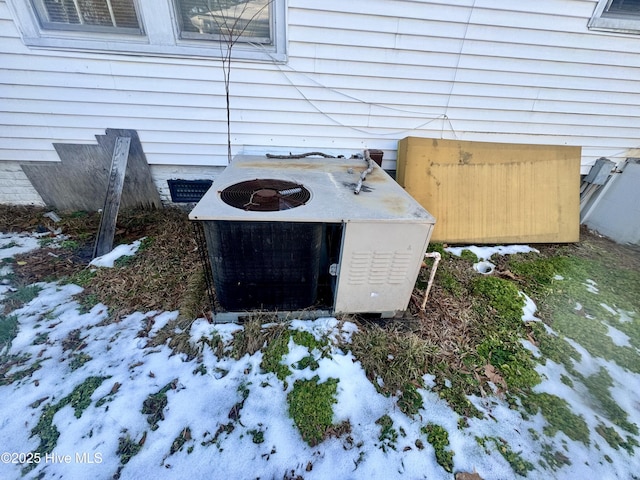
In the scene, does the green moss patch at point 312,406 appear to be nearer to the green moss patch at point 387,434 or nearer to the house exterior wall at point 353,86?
the green moss patch at point 387,434

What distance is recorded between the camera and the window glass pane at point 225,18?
2393 millimetres

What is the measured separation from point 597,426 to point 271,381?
6.08 ft

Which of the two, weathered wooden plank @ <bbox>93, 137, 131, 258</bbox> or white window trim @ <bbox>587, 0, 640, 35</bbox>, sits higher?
white window trim @ <bbox>587, 0, 640, 35</bbox>

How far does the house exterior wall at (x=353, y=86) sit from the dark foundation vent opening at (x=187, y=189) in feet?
0.60

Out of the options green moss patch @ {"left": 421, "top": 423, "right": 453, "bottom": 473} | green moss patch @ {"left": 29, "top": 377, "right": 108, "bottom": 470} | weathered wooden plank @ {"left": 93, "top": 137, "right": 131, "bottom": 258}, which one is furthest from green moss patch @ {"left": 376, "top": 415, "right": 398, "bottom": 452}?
weathered wooden plank @ {"left": 93, "top": 137, "right": 131, "bottom": 258}

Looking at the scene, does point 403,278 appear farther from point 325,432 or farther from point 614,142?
point 614,142

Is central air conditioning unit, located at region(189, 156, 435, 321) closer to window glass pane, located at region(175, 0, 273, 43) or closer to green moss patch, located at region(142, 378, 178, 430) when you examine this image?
green moss patch, located at region(142, 378, 178, 430)

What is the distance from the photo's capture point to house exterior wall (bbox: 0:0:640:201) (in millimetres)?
2498

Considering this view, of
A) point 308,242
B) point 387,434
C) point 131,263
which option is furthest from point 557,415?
point 131,263

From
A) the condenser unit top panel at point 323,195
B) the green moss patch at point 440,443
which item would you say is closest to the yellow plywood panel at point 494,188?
the condenser unit top panel at point 323,195

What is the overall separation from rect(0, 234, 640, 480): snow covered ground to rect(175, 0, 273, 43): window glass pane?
8.29 feet

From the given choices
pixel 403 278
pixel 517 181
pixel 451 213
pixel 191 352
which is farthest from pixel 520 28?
pixel 191 352

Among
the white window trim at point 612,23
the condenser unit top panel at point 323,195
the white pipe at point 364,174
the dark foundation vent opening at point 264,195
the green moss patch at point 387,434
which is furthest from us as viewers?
the white window trim at point 612,23

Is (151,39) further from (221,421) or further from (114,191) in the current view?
(221,421)
